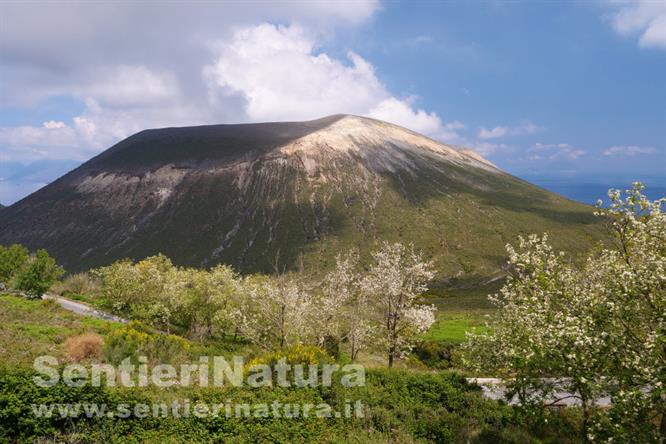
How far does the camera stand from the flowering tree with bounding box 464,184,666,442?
42.3 ft

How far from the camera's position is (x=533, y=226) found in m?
161

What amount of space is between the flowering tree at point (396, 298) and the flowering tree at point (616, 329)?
51.7 ft

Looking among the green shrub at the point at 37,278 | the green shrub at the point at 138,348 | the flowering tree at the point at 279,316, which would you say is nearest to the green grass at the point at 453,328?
the flowering tree at the point at 279,316

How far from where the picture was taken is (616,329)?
565 inches

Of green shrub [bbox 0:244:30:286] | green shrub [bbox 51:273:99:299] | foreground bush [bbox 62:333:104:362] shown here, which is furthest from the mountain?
foreground bush [bbox 62:333:104:362]

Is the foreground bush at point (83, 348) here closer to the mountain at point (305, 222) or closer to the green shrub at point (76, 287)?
the green shrub at point (76, 287)

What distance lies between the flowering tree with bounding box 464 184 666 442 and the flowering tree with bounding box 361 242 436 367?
51.7ft

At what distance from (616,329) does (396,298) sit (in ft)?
64.8

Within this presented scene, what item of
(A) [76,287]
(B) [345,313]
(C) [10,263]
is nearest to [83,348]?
(B) [345,313]

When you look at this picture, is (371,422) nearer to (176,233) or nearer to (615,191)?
(615,191)

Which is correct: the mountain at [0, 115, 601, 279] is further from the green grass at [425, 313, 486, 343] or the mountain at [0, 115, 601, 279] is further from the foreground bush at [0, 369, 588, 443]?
the foreground bush at [0, 369, 588, 443]

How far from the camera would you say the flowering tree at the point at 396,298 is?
32.8 m

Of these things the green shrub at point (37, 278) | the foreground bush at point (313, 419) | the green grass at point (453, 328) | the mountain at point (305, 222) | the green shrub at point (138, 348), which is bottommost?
the green grass at point (453, 328)

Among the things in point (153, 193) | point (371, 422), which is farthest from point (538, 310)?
point (153, 193)
